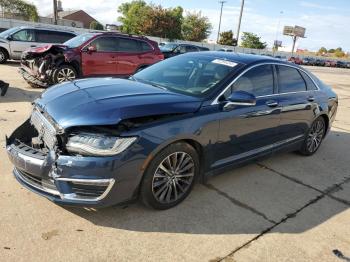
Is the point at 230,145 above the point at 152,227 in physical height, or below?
above

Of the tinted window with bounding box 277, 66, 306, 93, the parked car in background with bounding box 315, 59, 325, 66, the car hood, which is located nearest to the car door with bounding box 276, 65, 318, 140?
the tinted window with bounding box 277, 66, 306, 93

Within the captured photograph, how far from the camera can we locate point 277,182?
4.95 metres

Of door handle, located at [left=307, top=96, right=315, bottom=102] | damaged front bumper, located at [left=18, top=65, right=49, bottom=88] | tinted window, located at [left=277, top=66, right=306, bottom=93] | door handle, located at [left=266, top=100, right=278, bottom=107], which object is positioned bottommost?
damaged front bumper, located at [left=18, top=65, right=49, bottom=88]

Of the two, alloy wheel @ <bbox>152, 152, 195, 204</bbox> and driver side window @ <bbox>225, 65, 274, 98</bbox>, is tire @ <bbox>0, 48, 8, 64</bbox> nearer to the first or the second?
driver side window @ <bbox>225, 65, 274, 98</bbox>

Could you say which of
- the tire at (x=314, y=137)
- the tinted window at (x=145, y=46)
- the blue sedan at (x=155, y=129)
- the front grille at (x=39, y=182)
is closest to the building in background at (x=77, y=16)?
the tinted window at (x=145, y=46)

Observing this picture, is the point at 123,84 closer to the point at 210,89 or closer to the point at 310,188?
the point at 210,89

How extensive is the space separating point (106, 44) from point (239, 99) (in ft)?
26.2

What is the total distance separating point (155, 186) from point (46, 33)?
1410 centimetres

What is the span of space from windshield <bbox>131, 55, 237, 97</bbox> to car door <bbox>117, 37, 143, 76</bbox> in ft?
21.2

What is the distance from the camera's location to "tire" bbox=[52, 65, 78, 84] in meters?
9.83

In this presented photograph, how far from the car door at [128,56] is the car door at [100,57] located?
17 centimetres

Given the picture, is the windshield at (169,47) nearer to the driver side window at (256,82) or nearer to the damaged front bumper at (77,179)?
the driver side window at (256,82)

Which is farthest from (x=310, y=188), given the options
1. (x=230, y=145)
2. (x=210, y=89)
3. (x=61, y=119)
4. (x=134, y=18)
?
(x=134, y=18)

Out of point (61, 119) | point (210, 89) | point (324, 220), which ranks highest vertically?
point (210, 89)
